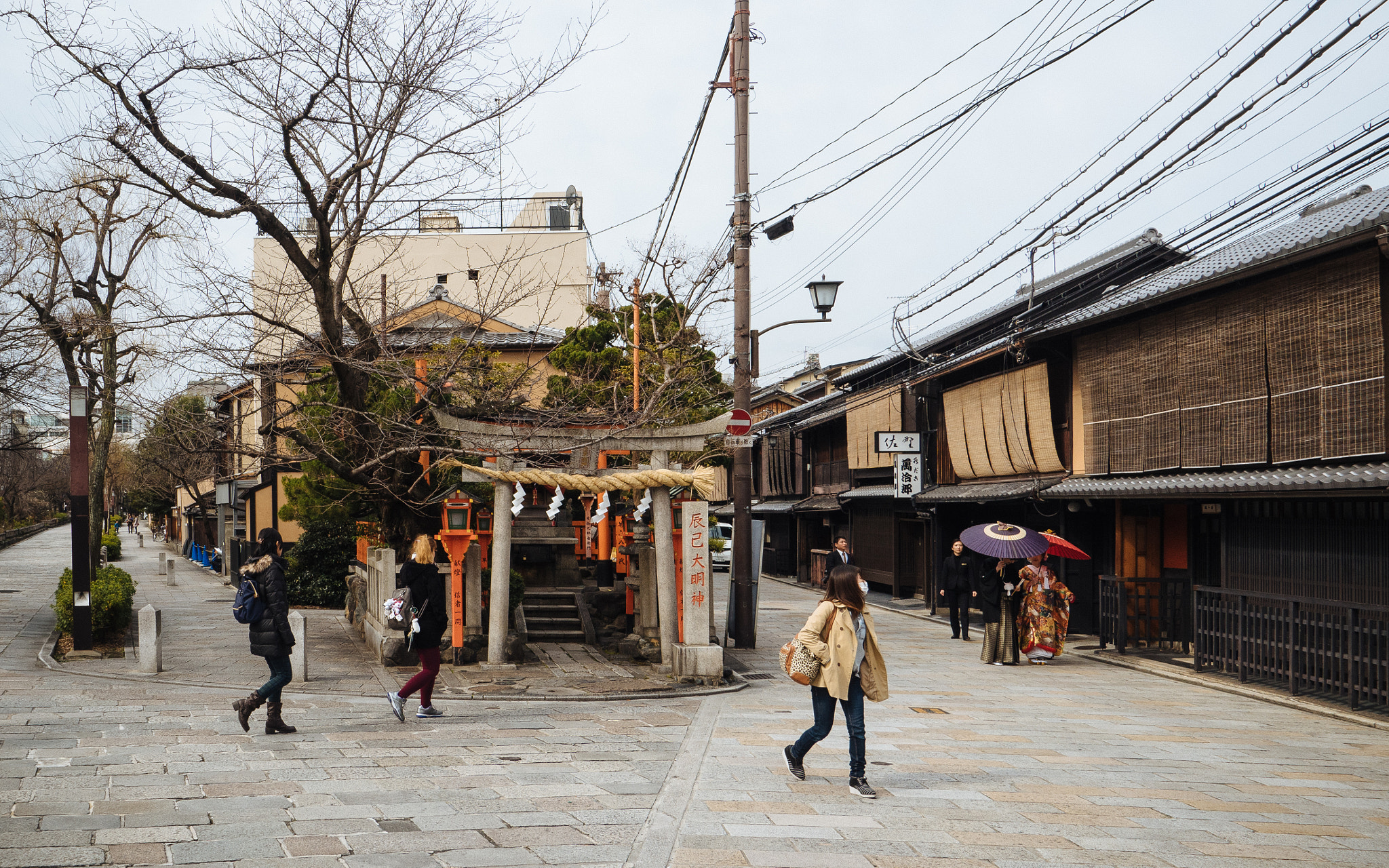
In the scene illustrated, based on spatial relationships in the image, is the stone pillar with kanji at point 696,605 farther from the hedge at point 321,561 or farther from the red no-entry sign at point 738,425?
the hedge at point 321,561

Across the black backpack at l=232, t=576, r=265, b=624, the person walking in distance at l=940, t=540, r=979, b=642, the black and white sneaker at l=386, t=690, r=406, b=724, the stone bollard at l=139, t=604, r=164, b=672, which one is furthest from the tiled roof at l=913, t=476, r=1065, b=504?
the stone bollard at l=139, t=604, r=164, b=672

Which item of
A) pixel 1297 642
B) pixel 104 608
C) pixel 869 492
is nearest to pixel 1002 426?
pixel 869 492

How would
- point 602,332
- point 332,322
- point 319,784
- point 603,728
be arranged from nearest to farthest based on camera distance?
point 319,784 → point 603,728 → point 332,322 → point 602,332

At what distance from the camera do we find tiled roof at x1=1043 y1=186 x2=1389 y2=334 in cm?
1211

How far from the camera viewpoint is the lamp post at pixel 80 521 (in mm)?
15047

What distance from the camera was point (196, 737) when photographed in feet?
31.2

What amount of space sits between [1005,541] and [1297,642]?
4.11 meters

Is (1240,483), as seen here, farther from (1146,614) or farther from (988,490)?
(988,490)

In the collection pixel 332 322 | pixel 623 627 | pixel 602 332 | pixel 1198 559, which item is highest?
pixel 602 332

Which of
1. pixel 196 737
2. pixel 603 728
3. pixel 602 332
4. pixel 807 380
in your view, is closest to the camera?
pixel 196 737

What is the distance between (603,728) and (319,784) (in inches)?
134

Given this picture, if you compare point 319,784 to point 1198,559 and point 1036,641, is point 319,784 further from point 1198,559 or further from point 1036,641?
point 1198,559

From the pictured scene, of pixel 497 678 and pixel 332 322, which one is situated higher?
pixel 332 322

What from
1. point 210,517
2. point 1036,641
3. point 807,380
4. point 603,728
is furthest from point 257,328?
point 807,380
